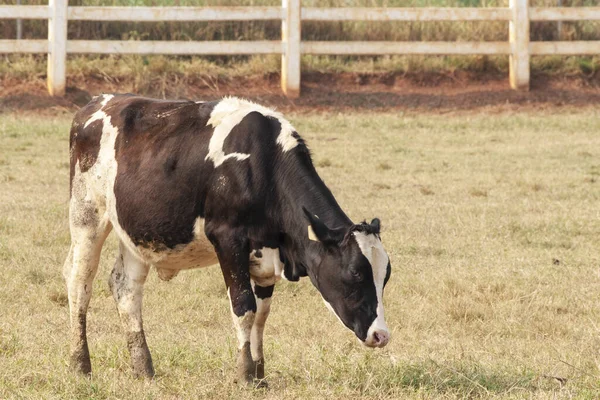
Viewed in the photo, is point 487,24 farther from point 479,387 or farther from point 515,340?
point 479,387

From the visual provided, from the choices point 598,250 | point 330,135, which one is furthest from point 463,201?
point 330,135

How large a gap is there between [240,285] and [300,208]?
1.57 feet

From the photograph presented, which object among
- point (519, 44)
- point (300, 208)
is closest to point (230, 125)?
point (300, 208)

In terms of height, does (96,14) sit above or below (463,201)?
above

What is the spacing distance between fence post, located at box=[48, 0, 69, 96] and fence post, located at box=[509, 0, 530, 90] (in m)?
7.02

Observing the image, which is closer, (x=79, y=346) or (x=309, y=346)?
(x=79, y=346)

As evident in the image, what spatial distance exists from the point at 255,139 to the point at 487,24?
15.2 meters

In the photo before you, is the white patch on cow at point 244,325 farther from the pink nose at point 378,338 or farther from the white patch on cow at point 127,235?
the pink nose at point 378,338

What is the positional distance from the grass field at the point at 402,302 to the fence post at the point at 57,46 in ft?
12.1

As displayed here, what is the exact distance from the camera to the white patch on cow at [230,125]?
5.47 meters

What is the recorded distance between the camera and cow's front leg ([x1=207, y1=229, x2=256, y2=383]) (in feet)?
17.4

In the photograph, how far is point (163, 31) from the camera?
66.0 feet

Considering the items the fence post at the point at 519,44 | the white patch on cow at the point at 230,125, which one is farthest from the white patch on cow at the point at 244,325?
the fence post at the point at 519,44

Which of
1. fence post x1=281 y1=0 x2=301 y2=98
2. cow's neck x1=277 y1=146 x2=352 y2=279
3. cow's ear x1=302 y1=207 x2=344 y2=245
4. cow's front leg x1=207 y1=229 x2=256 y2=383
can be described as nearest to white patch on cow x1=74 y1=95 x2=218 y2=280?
cow's front leg x1=207 y1=229 x2=256 y2=383
